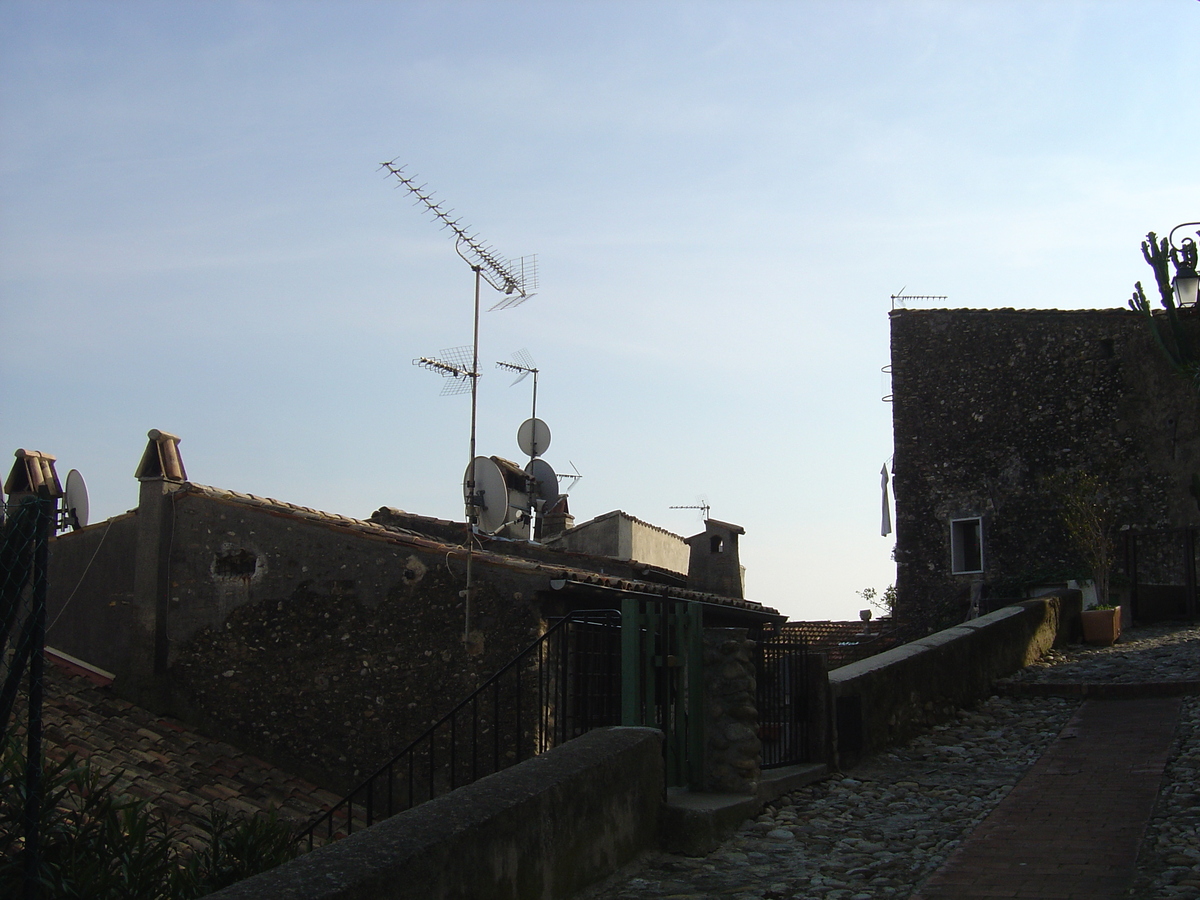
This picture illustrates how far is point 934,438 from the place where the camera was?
23406 millimetres

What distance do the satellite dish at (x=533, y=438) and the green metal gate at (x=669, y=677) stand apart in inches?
538

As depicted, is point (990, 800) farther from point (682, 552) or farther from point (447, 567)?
point (682, 552)

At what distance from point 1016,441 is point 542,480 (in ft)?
31.1

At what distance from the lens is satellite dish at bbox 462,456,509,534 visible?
1480 cm

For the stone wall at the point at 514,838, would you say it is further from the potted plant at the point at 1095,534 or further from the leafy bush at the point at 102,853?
the potted plant at the point at 1095,534

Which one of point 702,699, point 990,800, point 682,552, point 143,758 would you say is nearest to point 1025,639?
point 990,800

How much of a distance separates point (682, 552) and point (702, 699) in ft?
65.0

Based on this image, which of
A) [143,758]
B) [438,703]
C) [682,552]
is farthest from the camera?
[682,552]

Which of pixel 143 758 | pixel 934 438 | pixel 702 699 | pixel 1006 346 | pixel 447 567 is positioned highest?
pixel 1006 346

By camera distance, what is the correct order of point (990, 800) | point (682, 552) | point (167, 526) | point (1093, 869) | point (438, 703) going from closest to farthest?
1. point (1093, 869)
2. point (990, 800)
3. point (438, 703)
4. point (167, 526)
5. point (682, 552)

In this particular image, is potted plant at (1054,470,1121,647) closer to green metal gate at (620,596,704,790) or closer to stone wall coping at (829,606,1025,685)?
stone wall coping at (829,606,1025,685)

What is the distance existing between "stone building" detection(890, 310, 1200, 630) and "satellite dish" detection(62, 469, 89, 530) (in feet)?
49.4

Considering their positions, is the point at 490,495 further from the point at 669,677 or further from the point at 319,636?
the point at 669,677

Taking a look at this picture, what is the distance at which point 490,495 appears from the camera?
15023mm
